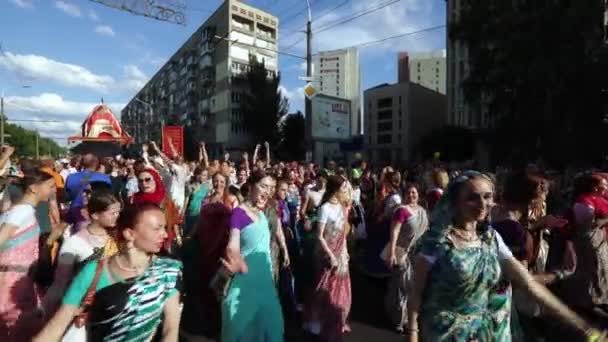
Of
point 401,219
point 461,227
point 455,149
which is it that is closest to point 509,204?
point 461,227

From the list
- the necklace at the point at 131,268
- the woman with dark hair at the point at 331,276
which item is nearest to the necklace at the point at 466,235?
the necklace at the point at 131,268

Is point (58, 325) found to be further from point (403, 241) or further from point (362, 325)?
point (362, 325)

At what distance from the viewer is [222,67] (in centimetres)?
5453

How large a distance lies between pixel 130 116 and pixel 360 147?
2768 inches

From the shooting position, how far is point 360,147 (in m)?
84.8

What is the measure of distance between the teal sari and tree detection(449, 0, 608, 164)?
19.5 meters

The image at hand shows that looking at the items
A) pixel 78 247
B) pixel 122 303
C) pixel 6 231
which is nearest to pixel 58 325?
pixel 122 303

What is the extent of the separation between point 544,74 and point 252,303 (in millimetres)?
19819

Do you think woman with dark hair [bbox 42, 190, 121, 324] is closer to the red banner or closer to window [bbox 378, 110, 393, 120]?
the red banner

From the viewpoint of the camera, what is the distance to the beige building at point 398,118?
80125mm

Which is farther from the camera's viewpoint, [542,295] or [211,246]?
[211,246]

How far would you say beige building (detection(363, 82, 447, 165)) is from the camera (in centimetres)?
8012

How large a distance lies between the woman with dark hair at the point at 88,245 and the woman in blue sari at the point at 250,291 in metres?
0.87

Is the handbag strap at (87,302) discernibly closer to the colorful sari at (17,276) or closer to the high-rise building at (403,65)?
the colorful sari at (17,276)
